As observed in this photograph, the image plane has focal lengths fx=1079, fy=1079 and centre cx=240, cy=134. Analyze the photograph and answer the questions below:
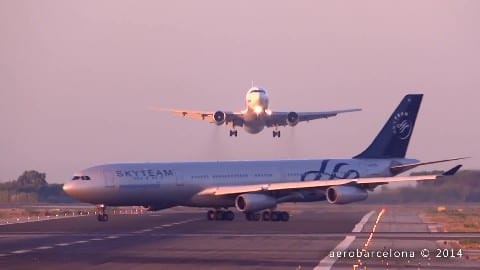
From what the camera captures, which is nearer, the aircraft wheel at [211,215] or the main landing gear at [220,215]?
the main landing gear at [220,215]

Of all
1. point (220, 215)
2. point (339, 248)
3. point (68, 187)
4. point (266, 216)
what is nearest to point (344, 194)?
point (266, 216)

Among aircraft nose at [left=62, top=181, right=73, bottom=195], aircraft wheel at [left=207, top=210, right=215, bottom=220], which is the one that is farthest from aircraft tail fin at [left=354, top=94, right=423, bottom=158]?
aircraft nose at [left=62, top=181, right=73, bottom=195]

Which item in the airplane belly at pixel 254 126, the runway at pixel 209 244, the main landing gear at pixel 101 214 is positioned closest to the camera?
the runway at pixel 209 244

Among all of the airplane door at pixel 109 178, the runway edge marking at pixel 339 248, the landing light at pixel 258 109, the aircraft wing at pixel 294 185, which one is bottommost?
the runway edge marking at pixel 339 248

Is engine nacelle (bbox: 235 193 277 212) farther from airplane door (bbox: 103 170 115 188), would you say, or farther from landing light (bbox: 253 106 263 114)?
landing light (bbox: 253 106 263 114)

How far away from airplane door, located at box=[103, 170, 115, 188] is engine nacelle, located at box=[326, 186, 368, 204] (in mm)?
11672

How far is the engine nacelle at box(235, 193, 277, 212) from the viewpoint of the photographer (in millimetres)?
58469

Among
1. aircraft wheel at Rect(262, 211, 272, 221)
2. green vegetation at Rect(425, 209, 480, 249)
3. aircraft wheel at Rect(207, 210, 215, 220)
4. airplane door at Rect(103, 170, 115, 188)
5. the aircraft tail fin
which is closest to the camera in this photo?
green vegetation at Rect(425, 209, 480, 249)

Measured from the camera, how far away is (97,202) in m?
59.3

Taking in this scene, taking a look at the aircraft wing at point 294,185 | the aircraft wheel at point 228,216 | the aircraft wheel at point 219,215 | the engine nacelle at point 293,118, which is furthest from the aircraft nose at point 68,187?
the engine nacelle at point 293,118

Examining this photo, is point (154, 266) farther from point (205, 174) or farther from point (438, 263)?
point (205, 174)

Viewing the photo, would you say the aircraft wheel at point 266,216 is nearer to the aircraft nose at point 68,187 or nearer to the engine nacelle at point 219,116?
the aircraft nose at point 68,187

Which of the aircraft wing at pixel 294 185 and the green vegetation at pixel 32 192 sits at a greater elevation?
the green vegetation at pixel 32 192

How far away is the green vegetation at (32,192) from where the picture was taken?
110231 millimetres
